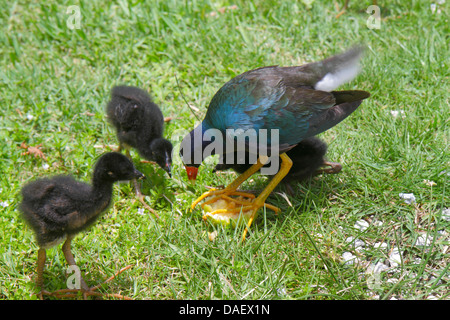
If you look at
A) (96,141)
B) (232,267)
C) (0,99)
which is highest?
(0,99)

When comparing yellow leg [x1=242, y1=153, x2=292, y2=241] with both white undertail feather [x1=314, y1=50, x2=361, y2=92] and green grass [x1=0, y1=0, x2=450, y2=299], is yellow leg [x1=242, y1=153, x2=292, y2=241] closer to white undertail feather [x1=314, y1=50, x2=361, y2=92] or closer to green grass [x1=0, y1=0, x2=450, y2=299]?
green grass [x1=0, y1=0, x2=450, y2=299]

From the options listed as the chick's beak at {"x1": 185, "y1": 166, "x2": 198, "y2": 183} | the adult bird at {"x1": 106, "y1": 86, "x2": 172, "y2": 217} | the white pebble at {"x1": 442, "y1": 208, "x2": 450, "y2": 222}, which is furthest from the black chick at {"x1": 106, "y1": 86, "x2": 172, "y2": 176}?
the white pebble at {"x1": 442, "y1": 208, "x2": 450, "y2": 222}

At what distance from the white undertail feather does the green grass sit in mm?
597

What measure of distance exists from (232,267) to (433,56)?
10.7ft

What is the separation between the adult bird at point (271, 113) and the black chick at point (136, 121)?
0.36 meters

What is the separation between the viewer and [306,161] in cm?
385

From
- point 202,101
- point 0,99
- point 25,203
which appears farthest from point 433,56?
point 0,99

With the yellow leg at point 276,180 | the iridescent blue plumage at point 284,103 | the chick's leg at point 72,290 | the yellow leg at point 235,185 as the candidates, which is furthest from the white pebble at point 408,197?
the chick's leg at point 72,290

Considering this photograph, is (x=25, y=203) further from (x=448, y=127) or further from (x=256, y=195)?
(x=448, y=127)

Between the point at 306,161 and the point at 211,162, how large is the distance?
3.09 ft

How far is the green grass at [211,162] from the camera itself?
129 inches

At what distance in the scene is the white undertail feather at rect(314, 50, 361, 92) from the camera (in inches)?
149

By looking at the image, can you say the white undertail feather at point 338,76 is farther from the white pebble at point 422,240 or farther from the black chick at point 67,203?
the black chick at point 67,203

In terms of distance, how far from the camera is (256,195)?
412cm
